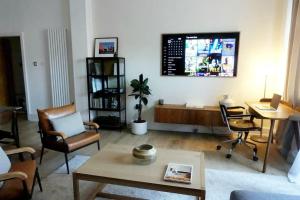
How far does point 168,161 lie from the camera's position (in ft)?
7.30

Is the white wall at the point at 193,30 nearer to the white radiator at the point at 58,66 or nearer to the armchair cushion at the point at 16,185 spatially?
the white radiator at the point at 58,66

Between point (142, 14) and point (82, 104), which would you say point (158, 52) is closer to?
point (142, 14)

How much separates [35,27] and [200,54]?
3755 millimetres

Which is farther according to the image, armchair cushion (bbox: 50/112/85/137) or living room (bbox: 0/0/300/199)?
living room (bbox: 0/0/300/199)

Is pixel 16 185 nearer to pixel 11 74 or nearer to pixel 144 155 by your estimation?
pixel 144 155

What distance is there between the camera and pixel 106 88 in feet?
15.8

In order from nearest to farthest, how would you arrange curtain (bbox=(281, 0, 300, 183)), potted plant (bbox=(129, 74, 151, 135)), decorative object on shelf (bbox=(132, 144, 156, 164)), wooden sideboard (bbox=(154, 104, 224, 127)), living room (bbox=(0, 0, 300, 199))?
1. decorative object on shelf (bbox=(132, 144, 156, 164))
2. curtain (bbox=(281, 0, 300, 183))
3. living room (bbox=(0, 0, 300, 199))
4. wooden sideboard (bbox=(154, 104, 224, 127))
5. potted plant (bbox=(129, 74, 151, 135))

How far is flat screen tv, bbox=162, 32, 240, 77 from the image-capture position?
13.6ft

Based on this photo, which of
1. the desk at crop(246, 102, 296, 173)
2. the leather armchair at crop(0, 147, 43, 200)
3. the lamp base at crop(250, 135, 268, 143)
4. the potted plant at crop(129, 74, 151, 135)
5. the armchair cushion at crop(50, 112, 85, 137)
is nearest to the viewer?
the leather armchair at crop(0, 147, 43, 200)

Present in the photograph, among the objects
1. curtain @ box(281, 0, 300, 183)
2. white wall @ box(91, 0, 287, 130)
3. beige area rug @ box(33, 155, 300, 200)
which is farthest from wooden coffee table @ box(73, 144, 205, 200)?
white wall @ box(91, 0, 287, 130)

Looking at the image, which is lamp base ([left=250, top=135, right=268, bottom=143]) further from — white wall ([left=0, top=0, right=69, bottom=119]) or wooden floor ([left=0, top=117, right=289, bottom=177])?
white wall ([left=0, top=0, right=69, bottom=119])

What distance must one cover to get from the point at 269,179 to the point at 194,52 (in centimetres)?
252

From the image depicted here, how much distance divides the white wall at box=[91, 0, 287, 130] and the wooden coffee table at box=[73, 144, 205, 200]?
2.27 m

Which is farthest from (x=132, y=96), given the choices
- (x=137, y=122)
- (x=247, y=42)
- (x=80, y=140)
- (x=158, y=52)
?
(x=247, y=42)
